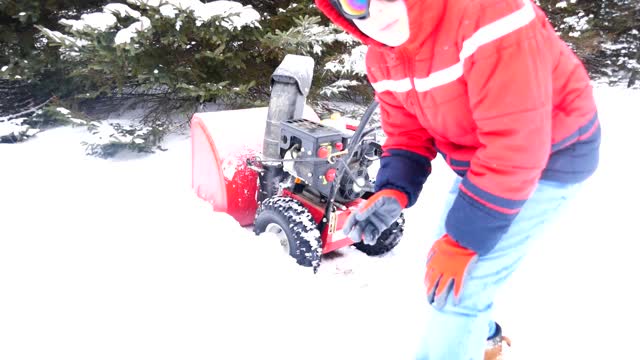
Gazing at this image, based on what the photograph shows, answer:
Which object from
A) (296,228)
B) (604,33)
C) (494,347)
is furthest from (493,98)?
(604,33)

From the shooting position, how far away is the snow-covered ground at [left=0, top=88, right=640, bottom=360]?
5.65 feet

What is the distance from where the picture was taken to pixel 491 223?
1.15 meters

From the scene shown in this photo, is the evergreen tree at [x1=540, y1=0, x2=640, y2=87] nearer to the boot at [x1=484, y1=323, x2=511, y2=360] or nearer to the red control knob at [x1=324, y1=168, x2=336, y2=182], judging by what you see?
the red control knob at [x1=324, y1=168, x2=336, y2=182]

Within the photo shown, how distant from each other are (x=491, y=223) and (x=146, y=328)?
128 centimetres

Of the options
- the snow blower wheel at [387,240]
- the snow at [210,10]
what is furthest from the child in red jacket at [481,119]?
the snow at [210,10]

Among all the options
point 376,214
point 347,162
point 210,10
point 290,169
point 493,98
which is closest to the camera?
point 493,98

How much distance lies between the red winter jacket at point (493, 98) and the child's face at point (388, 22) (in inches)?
0.8

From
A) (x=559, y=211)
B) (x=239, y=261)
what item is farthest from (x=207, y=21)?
(x=559, y=211)

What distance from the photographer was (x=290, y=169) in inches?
110

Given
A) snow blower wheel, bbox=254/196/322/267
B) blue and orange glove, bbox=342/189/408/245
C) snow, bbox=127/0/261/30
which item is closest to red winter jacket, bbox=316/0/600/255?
blue and orange glove, bbox=342/189/408/245

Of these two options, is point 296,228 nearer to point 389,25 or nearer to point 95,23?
point 389,25

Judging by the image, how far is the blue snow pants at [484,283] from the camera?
1.30m

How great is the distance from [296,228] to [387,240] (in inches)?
26.3

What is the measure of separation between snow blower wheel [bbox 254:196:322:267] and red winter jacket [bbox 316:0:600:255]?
1.28 meters
